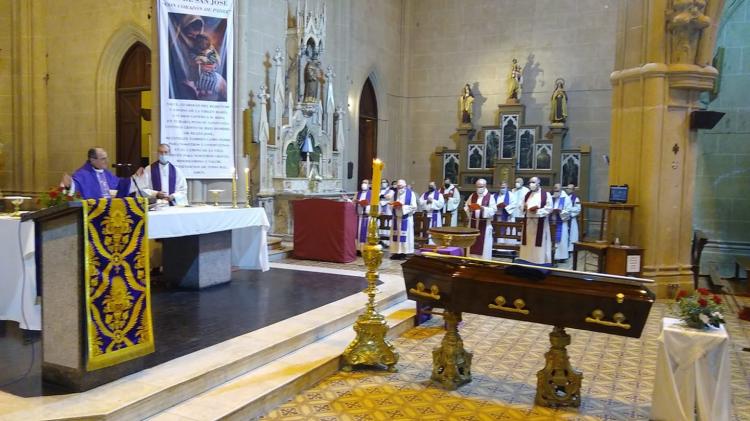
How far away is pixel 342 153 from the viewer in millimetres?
14648

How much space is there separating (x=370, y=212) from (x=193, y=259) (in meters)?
2.98

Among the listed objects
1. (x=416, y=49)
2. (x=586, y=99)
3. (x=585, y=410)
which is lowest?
(x=585, y=410)

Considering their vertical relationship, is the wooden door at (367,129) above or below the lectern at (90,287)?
above

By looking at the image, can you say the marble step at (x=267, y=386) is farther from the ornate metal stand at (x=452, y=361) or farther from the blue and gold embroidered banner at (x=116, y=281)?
the ornate metal stand at (x=452, y=361)

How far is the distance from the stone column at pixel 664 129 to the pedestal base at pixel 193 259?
5864 mm

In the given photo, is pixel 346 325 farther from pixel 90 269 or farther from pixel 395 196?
pixel 395 196

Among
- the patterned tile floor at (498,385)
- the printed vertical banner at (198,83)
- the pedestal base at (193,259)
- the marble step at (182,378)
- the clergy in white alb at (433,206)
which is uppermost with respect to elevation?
the printed vertical banner at (198,83)

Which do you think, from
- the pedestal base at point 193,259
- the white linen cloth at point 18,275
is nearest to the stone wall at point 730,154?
the pedestal base at point 193,259

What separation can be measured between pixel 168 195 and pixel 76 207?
3910 mm

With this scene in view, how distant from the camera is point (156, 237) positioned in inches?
232

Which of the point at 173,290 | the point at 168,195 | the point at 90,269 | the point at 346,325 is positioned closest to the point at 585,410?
the point at 346,325

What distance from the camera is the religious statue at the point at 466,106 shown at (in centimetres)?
1803

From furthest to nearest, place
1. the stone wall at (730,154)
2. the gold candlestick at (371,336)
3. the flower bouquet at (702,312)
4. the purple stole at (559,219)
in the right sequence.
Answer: the purple stole at (559,219) < the stone wall at (730,154) < the gold candlestick at (371,336) < the flower bouquet at (702,312)

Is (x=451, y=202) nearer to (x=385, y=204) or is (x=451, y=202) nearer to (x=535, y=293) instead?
(x=385, y=204)
